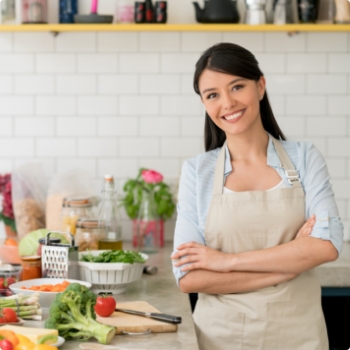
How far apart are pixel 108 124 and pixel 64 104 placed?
28 centimetres

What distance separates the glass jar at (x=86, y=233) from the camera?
120 inches

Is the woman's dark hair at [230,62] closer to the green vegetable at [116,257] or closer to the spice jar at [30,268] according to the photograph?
the green vegetable at [116,257]

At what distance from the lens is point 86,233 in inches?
120

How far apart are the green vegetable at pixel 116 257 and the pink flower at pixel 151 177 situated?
1.04 m

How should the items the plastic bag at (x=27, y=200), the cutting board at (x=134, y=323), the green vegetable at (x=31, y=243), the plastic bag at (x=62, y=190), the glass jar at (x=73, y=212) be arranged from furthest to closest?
the plastic bag at (x=27, y=200) → the plastic bag at (x=62, y=190) → the glass jar at (x=73, y=212) → the green vegetable at (x=31, y=243) → the cutting board at (x=134, y=323)

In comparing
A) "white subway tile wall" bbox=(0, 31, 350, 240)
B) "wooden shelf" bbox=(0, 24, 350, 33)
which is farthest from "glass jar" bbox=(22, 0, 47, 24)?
"white subway tile wall" bbox=(0, 31, 350, 240)

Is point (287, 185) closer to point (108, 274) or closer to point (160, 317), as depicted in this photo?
point (160, 317)

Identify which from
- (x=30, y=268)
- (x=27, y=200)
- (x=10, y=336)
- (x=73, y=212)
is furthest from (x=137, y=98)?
(x=10, y=336)

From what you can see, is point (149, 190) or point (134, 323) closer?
point (134, 323)

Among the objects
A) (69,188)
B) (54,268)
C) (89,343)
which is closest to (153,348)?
(89,343)

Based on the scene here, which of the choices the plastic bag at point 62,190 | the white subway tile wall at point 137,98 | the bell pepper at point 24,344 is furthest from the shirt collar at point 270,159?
the white subway tile wall at point 137,98

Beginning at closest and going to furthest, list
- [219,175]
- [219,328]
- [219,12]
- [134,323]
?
[134,323] < [219,328] < [219,175] < [219,12]

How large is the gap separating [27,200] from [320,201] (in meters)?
1.92

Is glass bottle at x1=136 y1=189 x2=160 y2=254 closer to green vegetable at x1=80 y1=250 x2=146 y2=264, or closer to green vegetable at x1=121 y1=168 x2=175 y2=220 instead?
green vegetable at x1=121 y1=168 x2=175 y2=220
